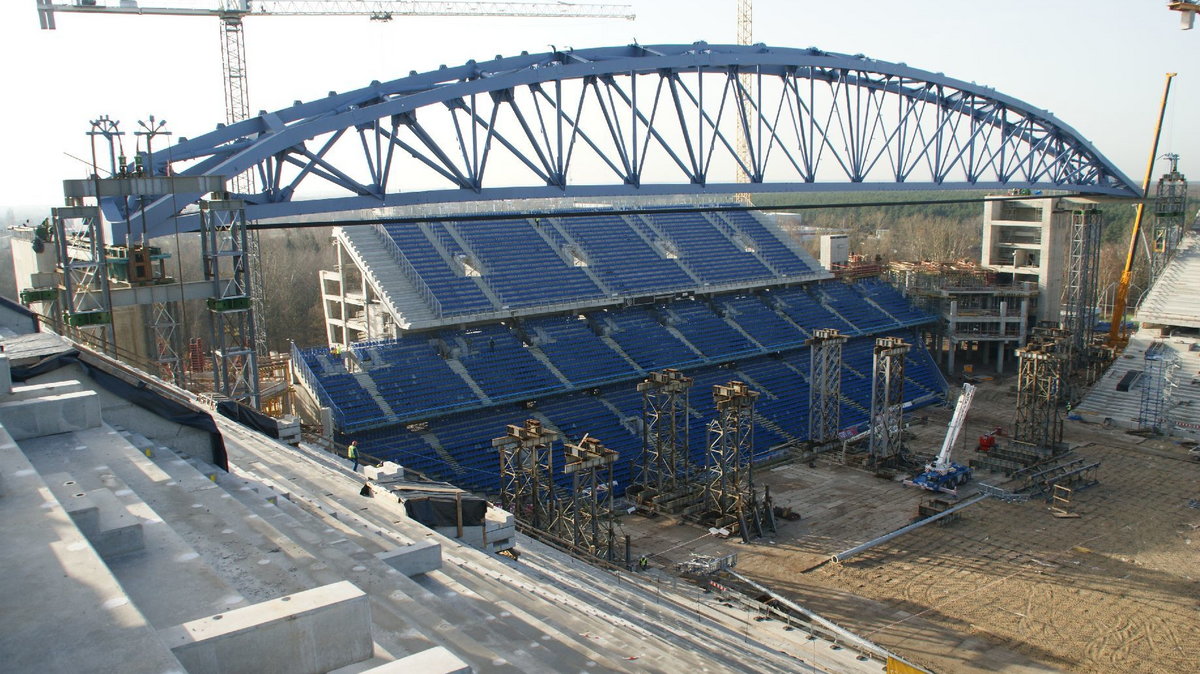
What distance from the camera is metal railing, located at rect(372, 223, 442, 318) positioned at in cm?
2778

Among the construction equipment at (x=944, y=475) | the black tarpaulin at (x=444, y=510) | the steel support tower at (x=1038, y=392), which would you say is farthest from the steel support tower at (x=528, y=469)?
the steel support tower at (x=1038, y=392)

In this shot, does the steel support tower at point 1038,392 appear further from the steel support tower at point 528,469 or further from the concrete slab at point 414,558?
the concrete slab at point 414,558

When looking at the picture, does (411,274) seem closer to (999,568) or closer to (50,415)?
(999,568)

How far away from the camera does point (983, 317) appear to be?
4009cm

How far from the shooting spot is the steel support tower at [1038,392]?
27516mm

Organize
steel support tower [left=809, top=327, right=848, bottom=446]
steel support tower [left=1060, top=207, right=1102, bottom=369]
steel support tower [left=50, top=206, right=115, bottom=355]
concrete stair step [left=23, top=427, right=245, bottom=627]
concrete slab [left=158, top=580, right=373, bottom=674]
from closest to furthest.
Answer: concrete slab [left=158, top=580, right=373, bottom=674], concrete stair step [left=23, top=427, right=245, bottom=627], steel support tower [left=50, top=206, right=115, bottom=355], steel support tower [left=809, top=327, right=848, bottom=446], steel support tower [left=1060, top=207, right=1102, bottom=369]

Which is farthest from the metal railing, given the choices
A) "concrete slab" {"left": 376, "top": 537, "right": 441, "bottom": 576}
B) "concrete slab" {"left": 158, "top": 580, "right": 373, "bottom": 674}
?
"concrete slab" {"left": 158, "top": 580, "right": 373, "bottom": 674}

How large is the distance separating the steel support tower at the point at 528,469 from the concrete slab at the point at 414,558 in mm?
9253

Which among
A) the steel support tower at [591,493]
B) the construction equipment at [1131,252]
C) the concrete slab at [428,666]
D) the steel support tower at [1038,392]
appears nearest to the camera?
the concrete slab at [428,666]

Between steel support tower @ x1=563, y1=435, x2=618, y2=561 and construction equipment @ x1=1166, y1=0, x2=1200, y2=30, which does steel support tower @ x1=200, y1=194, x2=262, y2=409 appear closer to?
steel support tower @ x1=563, y1=435, x2=618, y2=561

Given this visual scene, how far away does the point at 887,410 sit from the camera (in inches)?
1048

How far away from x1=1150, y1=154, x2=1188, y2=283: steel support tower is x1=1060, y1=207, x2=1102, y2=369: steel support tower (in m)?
5.64

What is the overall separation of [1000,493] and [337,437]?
18307 millimetres

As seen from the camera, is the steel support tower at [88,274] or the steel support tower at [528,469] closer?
the steel support tower at [88,274]
